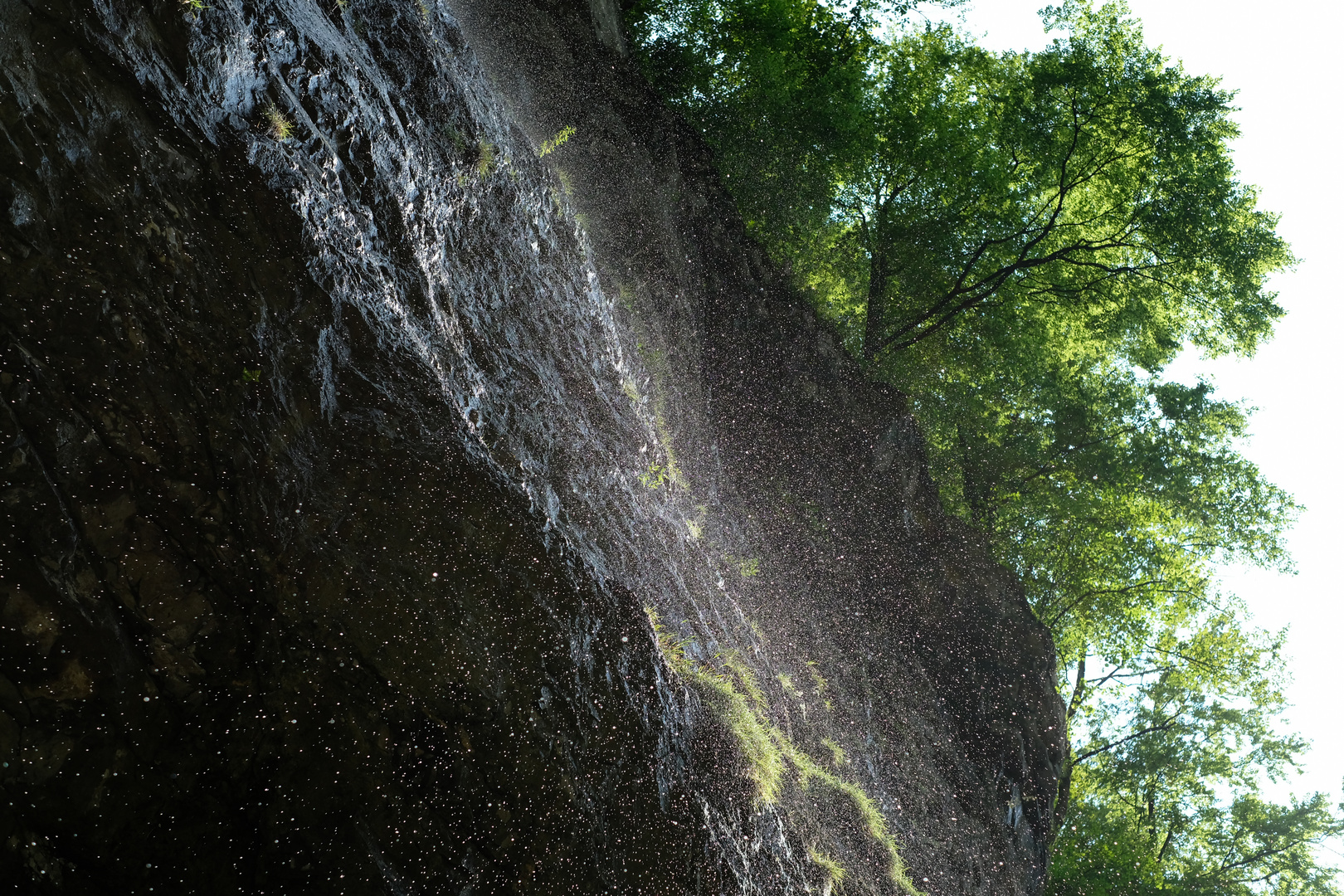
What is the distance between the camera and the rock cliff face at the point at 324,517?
2.85 meters

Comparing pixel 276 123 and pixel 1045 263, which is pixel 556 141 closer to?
pixel 276 123

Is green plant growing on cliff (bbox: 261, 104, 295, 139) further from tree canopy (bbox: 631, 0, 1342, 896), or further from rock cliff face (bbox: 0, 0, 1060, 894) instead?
tree canopy (bbox: 631, 0, 1342, 896)

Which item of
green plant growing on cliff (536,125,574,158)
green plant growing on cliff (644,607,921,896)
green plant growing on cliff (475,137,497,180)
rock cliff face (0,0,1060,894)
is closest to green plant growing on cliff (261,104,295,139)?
rock cliff face (0,0,1060,894)

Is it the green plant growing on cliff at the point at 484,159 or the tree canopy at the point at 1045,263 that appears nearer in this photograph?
the green plant growing on cliff at the point at 484,159

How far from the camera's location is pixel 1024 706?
1459cm

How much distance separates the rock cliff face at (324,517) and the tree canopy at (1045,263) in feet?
27.3

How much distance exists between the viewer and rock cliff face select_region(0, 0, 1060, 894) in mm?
2850

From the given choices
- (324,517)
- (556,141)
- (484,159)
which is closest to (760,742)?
(324,517)

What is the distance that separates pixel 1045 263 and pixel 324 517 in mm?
15701

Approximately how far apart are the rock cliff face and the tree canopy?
27.3 feet

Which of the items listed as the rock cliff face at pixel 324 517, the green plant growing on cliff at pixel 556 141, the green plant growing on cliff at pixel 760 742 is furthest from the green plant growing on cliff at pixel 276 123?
the green plant growing on cliff at pixel 556 141

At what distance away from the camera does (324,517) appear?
3580 millimetres

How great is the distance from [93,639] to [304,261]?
191 cm

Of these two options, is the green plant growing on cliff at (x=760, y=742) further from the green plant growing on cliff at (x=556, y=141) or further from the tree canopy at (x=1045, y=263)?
the tree canopy at (x=1045, y=263)
